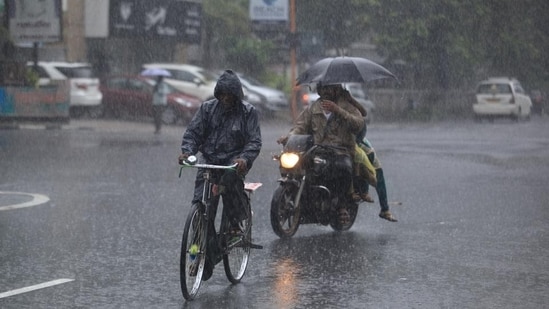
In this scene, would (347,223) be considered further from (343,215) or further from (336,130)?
(336,130)

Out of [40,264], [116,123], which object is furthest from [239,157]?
[116,123]

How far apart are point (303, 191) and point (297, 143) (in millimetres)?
476

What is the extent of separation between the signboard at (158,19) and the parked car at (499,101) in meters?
10.9

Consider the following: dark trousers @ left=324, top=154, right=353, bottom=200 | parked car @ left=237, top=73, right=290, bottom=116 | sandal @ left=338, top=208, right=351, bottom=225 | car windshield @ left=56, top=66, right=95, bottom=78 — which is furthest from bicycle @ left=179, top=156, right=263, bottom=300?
parked car @ left=237, top=73, right=290, bottom=116

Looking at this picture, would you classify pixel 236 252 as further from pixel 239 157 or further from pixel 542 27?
pixel 542 27

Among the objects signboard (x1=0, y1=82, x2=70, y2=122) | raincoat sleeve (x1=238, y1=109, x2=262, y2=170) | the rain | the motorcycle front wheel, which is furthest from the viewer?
signboard (x1=0, y1=82, x2=70, y2=122)

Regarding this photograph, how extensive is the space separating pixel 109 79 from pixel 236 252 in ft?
93.4

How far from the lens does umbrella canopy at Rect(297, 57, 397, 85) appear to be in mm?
10953

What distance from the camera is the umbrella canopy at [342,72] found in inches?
431

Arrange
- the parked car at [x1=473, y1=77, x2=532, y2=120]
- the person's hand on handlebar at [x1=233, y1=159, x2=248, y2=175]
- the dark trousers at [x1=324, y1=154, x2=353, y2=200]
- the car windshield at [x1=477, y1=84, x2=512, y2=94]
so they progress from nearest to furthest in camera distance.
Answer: the person's hand on handlebar at [x1=233, y1=159, x2=248, y2=175] < the dark trousers at [x1=324, y1=154, x2=353, y2=200] < the parked car at [x1=473, y1=77, x2=532, y2=120] < the car windshield at [x1=477, y1=84, x2=512, y2=94]

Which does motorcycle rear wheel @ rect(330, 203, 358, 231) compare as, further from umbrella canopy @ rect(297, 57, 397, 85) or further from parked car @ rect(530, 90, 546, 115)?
parked car @ rect(530, 90, 546, 115)

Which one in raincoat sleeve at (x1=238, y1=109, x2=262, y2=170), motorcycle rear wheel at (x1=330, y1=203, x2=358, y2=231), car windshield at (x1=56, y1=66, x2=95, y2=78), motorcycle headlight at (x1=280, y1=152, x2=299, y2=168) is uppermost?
raincoat sleeve at (x1=238, y1=109, x2=262, y2=170)

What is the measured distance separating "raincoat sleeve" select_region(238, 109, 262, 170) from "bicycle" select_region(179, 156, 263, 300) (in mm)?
240

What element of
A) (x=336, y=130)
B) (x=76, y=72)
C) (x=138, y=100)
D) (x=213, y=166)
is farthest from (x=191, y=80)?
(x=213, y=166)
